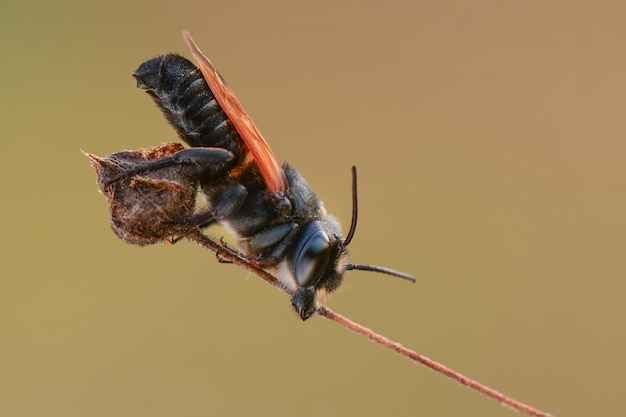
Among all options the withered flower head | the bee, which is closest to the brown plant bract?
the withered flower head

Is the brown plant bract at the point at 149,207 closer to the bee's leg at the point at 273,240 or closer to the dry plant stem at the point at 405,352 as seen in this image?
the dry plant stem at the point at 405,352

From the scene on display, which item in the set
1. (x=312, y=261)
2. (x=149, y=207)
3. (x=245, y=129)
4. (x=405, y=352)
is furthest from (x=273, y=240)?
(x=405, y=352)

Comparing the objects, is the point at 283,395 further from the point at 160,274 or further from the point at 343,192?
the point at 343,192

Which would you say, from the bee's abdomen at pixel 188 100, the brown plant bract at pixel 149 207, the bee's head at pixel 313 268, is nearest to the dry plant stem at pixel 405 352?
the brown plant bract at pixel 149 207

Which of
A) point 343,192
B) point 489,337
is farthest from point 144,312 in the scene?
point 489,337

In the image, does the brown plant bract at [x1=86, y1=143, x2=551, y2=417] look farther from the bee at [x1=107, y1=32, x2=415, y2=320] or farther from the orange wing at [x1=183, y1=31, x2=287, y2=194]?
the orange wing at [x1=183, y1=31, x2=287, y2=194]
